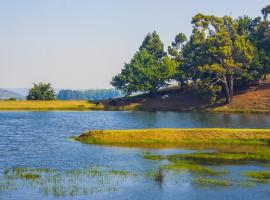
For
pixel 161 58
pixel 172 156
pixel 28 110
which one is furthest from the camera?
pixel 161 58

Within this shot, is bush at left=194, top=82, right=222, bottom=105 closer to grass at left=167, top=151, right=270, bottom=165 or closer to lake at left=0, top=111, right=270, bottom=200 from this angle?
lake at left=0, top=111, right=270, bottom=200

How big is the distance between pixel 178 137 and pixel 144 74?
88.1m

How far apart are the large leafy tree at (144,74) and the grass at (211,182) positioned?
365 ft

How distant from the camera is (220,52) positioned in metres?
140

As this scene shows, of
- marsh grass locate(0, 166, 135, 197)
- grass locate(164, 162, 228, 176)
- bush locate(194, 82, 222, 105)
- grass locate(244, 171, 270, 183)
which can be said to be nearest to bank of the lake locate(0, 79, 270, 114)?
bush locate(194, 82, 222, 105)

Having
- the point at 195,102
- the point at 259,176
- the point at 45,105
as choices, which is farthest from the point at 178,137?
the point at 45,105

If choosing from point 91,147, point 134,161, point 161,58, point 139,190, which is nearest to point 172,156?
point 134,161

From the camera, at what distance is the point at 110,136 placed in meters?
70.5

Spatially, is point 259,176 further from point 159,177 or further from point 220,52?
point 220,52

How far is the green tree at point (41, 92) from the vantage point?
158000mm

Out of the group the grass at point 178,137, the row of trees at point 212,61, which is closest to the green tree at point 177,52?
the row of trees at point 212,61

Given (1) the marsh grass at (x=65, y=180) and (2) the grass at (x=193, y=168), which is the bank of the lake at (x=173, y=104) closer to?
(2) the grass at (x=193, y=168)

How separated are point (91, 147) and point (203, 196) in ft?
88.0

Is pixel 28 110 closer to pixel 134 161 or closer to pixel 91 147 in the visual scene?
pixel 91 147
